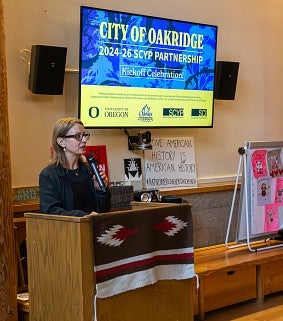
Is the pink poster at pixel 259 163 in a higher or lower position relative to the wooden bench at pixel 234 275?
higher

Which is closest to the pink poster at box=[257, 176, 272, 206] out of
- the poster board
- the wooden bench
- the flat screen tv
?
the poster board

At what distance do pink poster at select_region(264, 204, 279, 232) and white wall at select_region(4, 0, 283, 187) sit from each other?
601 mm

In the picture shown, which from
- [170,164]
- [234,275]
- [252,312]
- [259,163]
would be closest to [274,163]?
[259,163]

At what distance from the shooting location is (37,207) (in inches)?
169

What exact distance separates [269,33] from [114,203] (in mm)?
2660

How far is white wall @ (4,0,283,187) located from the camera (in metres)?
4.32

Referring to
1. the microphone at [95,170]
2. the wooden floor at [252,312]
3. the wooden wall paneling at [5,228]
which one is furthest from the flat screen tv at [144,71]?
the wooden floor at [252,312]

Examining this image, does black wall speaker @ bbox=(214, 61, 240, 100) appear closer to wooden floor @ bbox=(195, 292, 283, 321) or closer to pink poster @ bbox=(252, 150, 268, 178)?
pink poster @ bbox=(252, 150, 268, 178)

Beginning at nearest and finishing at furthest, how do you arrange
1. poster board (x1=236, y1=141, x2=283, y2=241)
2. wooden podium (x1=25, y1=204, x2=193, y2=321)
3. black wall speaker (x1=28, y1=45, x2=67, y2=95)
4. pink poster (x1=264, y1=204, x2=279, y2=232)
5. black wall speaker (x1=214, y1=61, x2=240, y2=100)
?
wooden podium (x1=25, y1=204, x2=193, y2=321), black wall speaker (x1=28, y1=45, x2=67, y2=95), poster board (x1=236, y1=141, x2=283, y2=241), pink poster (x1=264, y1=204, x2=279, y2=232), black wall speaker (x1=214, y1=61, x2=240, y2=100)

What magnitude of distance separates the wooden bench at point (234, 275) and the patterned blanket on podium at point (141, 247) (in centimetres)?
89

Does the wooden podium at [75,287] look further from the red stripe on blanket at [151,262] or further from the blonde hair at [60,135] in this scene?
the blonde hair at [60,135]

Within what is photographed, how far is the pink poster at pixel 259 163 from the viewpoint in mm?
5105

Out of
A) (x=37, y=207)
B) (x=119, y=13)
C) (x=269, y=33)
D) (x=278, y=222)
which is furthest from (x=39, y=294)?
(x=269, y=33)

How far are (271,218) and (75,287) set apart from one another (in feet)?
8.32
